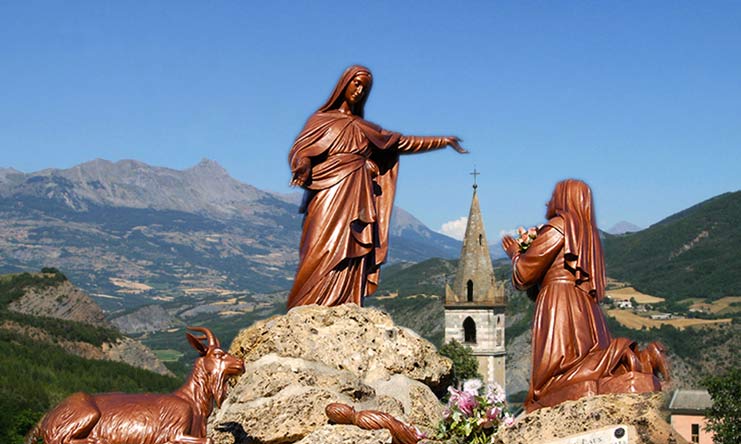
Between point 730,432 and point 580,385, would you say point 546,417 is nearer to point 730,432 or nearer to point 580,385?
point 580,385

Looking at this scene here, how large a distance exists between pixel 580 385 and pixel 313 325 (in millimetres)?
3383

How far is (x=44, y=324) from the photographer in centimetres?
8050

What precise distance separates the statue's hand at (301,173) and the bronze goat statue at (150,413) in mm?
4042

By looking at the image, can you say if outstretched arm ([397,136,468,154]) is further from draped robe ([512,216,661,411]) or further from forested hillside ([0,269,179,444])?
forested hillside ([0,269,179,444])

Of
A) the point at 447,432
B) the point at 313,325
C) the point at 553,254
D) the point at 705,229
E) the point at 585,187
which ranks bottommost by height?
the point at 447,432

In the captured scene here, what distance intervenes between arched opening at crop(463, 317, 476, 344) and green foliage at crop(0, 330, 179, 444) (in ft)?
68.5

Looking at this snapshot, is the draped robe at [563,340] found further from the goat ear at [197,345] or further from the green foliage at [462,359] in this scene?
the green foliage at [462,359]

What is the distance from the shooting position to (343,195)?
13523 mm

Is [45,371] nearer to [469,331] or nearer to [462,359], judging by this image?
[462,359]

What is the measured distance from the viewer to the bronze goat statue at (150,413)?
8.93m

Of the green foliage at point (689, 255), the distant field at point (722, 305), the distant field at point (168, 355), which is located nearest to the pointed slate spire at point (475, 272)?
the distant field at point (722, 305)


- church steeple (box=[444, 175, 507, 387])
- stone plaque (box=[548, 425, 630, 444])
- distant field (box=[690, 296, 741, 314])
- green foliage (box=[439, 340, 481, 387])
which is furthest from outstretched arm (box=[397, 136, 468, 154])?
distant field (box=[690, 296, 741, 314])

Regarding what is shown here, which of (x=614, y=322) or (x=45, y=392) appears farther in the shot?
(x=614, y=322)

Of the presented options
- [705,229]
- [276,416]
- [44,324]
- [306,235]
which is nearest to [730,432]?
[306,235]
